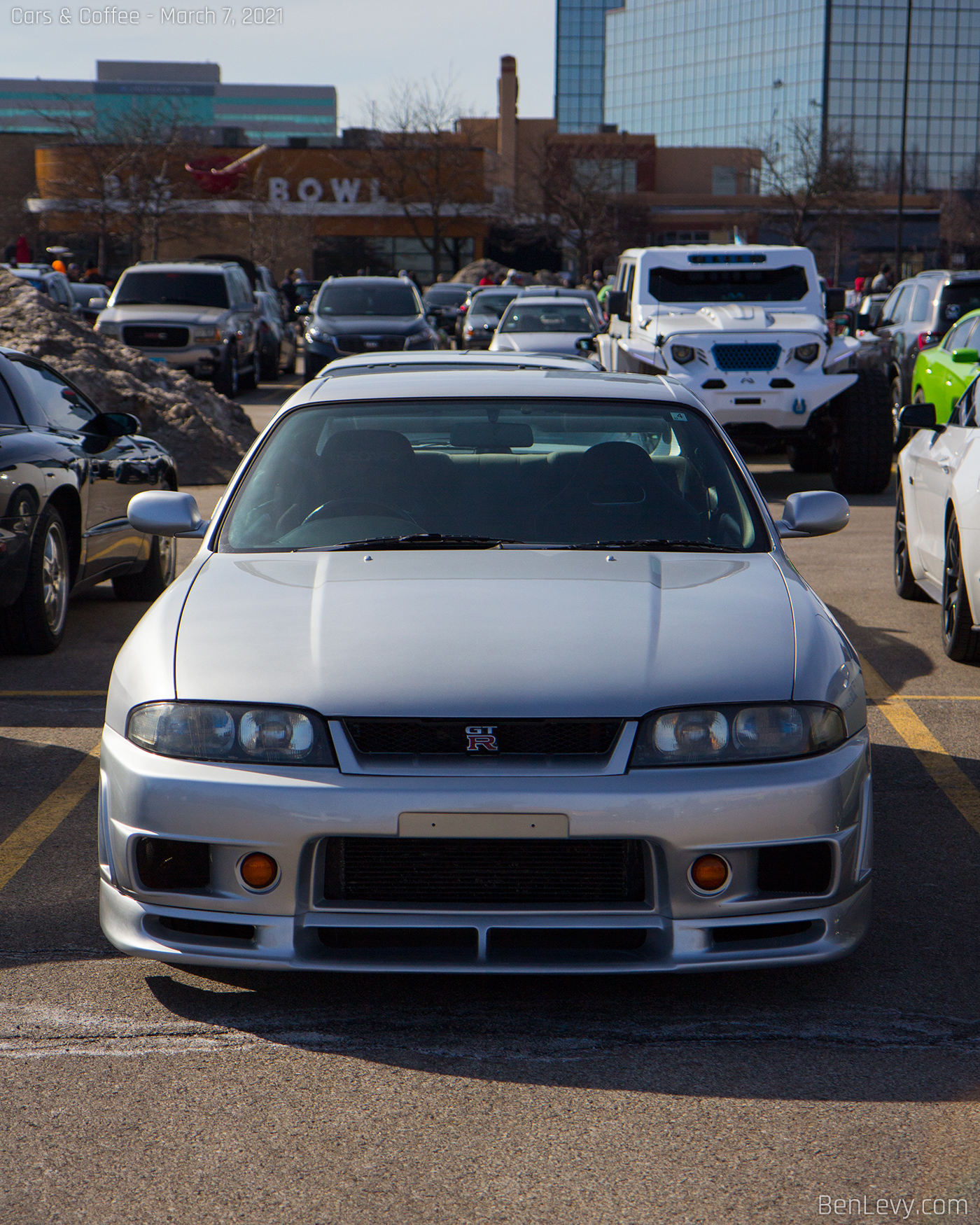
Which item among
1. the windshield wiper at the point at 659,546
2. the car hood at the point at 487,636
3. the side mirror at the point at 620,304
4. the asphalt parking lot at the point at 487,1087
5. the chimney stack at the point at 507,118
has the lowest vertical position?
the asphalt parking lot at the point at 487,1087

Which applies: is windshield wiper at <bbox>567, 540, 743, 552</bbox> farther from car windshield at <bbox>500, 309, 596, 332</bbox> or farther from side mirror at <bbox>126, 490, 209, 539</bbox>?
car windshield at <bbox>500, 309, 596, 332</bbox>

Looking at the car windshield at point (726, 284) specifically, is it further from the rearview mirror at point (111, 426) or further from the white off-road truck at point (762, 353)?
the rearview mirror at point (111, 426)

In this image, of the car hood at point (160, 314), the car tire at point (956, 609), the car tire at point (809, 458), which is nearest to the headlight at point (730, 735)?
the car tire at point (956, 609)

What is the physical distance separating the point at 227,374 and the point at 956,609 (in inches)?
650

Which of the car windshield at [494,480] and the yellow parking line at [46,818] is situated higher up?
the car windshield at [494,480]

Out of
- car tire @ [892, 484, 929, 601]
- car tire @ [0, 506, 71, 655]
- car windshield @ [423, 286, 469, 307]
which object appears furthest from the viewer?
car windshield @ [423, 286, 469, 307]

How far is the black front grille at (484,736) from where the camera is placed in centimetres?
323

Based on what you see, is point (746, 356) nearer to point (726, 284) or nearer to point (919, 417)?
point (726, 284)

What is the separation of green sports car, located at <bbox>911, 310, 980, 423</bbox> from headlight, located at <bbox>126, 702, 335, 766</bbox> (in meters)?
10.6

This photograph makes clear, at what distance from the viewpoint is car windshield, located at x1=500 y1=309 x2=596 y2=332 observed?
2091 cm

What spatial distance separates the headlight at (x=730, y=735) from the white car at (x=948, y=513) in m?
3.55

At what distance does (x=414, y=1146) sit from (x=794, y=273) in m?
13.1

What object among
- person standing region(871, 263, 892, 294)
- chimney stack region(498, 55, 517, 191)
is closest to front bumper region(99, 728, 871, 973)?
person standing region(871, 263, 892, 294)

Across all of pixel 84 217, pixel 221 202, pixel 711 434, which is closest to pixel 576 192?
pixel 221 202
